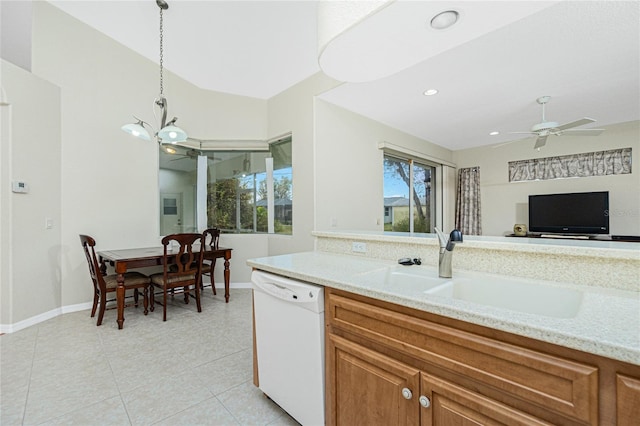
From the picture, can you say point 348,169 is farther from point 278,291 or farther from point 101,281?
point 101,281

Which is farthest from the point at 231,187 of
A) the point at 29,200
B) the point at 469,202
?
the point at 469,202

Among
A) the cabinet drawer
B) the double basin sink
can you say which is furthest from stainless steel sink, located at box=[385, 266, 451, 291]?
the cabinet drawer

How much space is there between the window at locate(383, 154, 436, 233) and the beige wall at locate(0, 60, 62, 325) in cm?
423

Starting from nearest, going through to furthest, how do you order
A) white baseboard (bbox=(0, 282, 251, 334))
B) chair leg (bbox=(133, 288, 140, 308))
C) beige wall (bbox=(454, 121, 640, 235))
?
white baseboard (bbox=(0, 282, 251, 334)), chair leg (bbox=(133, 288, 140, 308)), beige wall (bbox=(454, 121, 640, 235))

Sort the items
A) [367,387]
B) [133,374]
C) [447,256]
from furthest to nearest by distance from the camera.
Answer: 1. [133,374]
2. [447,256]
3. [367,387]

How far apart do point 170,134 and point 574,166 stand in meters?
6.19

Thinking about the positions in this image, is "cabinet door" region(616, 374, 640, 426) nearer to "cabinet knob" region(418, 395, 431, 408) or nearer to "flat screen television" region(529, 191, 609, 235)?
"cabinet knob" region(418, 395, 431, 408)

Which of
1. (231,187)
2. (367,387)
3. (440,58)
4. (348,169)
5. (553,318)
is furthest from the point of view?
(231,187)

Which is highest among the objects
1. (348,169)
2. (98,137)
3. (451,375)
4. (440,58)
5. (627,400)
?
(440,58)

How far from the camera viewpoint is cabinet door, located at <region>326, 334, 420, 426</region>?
3.32 ft

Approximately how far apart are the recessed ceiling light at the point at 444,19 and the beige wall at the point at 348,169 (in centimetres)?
223

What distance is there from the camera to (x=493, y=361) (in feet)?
2.65

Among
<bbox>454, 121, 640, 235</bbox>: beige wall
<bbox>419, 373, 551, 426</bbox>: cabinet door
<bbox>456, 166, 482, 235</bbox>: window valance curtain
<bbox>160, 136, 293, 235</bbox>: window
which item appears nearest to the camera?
<bbox>419, 373, 551, 426</bbox>: cabinet door

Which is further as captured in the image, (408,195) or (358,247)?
(408,195)
